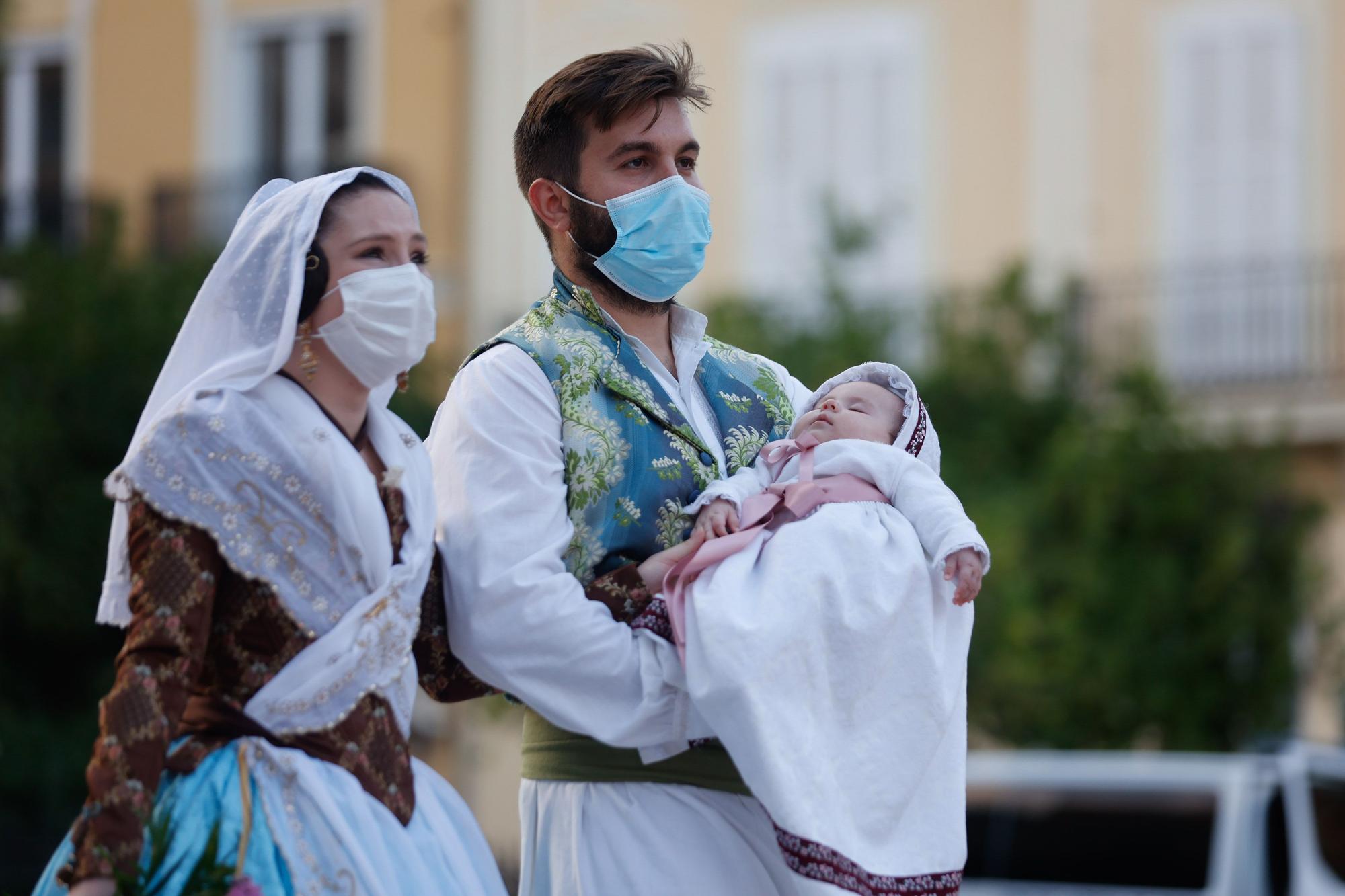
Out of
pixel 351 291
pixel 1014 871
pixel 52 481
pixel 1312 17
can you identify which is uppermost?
pixel 1312 17

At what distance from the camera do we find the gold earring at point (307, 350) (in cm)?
319

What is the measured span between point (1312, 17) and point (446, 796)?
45.2ft

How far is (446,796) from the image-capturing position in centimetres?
331

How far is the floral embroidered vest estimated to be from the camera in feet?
11.1

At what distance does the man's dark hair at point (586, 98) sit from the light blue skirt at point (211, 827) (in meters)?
1.18

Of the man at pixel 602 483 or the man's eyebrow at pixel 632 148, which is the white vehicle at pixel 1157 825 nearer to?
the man at pixel 602 483

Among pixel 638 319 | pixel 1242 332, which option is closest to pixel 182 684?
pixel 638 319

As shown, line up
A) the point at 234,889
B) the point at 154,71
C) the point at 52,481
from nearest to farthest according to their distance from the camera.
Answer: the point at 234,889 → the point at 52,481 → the point at 154,71

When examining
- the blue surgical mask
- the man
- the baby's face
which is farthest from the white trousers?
the blue surgical mask

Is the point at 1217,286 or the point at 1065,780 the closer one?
the point at 1065,780

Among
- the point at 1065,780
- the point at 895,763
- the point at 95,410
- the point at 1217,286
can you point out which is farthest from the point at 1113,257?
the point at 895,763

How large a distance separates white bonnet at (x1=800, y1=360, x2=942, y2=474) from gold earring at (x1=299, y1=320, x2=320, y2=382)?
0.90m

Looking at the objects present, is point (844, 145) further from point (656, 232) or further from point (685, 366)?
point (656, 232)

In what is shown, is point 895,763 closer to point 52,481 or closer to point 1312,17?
point 52,481
